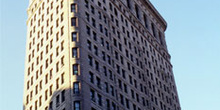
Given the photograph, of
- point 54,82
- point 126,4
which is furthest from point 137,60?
point 54,82

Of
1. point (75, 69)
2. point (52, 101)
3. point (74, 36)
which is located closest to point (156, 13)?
point (74, 36)

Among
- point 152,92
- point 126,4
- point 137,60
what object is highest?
point 126,4

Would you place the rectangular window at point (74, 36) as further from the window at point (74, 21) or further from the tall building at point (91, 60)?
the window at point (74, 21)

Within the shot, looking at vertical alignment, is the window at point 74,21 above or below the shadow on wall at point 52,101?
above

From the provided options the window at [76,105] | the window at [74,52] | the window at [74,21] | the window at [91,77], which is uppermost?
the window at [74,21]

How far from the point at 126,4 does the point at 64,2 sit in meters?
29.5

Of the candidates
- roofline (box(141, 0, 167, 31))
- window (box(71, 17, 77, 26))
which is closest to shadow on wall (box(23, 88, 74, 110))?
window (box(71, 17, 77, 26))

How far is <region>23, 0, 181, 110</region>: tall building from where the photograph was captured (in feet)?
233

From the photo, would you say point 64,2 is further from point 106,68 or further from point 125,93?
point 125,93

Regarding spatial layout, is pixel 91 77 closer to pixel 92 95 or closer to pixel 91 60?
pixel 92 95

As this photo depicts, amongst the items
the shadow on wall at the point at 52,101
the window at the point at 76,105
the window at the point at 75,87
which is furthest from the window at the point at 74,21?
the window at the point at 76,105

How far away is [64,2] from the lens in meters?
82.6

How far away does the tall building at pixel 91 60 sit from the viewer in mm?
70938

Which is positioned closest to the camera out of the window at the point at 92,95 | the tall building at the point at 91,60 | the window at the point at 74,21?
the window at the point at 92,95
